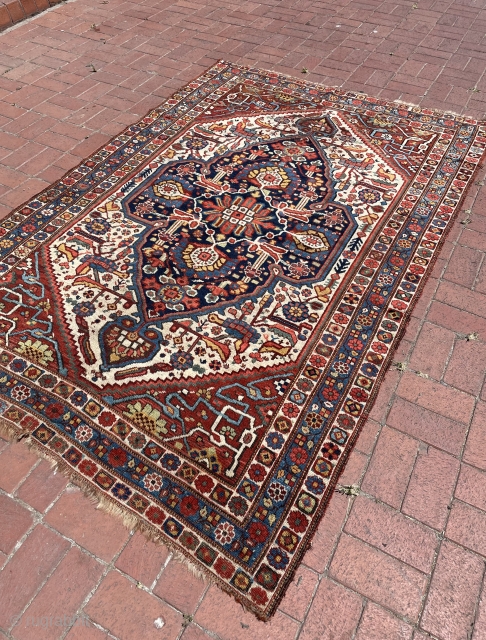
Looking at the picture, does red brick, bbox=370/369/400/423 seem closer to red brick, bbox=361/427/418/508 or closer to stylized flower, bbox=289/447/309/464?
red brick, bbox=361/427/418/508

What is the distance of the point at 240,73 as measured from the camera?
185 inches

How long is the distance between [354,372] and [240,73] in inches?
143

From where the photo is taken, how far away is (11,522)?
199 cm

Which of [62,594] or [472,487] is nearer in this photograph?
[62,594]

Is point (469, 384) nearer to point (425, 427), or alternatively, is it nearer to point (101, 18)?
point (425, 427)

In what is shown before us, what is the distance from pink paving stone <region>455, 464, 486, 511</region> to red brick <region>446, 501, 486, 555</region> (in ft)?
0.10

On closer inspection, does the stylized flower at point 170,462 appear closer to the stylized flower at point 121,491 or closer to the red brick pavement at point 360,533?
the stylized flower at point 121,491

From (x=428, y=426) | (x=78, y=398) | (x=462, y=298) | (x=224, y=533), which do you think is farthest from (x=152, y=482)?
(x=462, y=298)

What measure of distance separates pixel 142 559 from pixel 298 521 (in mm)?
668

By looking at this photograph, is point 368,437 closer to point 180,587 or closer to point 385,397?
point 385,397

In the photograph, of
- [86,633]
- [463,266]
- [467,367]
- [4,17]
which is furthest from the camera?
[4,17]

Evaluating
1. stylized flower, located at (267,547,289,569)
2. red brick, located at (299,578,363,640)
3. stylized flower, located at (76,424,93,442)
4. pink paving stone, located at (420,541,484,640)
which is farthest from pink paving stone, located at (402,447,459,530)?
stylized flower, located at (76,424,93,442)

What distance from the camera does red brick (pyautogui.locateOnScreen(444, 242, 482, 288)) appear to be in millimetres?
2891

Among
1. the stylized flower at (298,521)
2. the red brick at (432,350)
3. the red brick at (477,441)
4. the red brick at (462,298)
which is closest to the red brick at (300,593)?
the stylized flower at (298,521)
